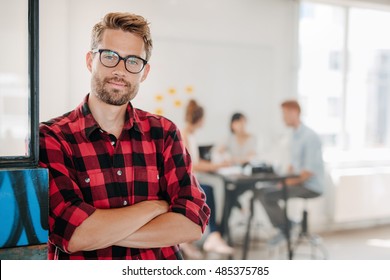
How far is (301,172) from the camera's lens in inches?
123

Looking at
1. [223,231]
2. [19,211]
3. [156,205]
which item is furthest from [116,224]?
[223,231]

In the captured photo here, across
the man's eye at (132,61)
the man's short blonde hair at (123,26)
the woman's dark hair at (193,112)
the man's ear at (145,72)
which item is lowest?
the woman's dark hair at (193,112)

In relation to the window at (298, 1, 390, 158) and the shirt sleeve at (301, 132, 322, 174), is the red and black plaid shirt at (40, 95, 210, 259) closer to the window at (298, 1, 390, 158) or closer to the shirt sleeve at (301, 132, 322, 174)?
the shirt sleeve at (301, 132, 322, 174)

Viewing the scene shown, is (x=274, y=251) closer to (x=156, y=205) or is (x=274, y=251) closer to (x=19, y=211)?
(x=156, y=205)

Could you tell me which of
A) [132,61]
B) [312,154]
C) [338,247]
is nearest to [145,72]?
[132,61]

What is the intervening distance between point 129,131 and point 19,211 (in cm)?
33

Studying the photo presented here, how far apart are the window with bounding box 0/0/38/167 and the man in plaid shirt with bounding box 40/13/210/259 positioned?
0.06 m

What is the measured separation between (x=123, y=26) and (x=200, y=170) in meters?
1.96

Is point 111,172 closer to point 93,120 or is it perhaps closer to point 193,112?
point 93,120

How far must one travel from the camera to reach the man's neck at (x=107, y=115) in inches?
49.9

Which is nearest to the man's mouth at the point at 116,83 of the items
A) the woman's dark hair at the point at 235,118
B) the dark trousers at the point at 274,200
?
the dark trousers at the point at 274,200

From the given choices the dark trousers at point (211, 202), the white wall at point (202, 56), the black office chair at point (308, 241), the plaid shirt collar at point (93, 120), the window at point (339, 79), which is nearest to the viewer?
the plaid shirt collar at point (93, 120)

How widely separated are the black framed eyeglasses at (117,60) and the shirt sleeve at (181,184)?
197 mm

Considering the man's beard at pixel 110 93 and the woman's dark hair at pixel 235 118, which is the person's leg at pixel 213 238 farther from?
the man's beard at pixel 110 93
